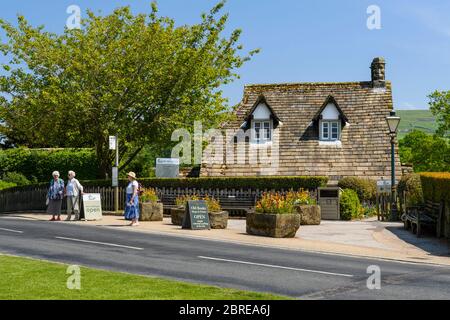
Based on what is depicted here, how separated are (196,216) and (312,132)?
56.6 feet

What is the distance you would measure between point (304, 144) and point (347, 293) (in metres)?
27.0

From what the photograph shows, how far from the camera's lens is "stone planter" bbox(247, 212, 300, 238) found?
800 inches

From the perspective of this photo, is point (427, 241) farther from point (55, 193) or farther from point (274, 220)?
point (55, 193)

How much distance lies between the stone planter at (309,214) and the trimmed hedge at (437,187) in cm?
428

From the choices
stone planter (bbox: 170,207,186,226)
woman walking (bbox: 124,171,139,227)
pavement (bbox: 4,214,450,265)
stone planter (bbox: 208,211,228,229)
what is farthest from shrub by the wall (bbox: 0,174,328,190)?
woman walking (bbox: 124,171,139,227)

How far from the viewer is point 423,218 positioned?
21.4m

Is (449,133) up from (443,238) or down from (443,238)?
up

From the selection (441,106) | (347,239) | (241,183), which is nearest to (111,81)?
(241,183)

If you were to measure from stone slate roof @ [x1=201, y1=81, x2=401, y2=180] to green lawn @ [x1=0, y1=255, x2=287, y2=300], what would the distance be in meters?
24.1
